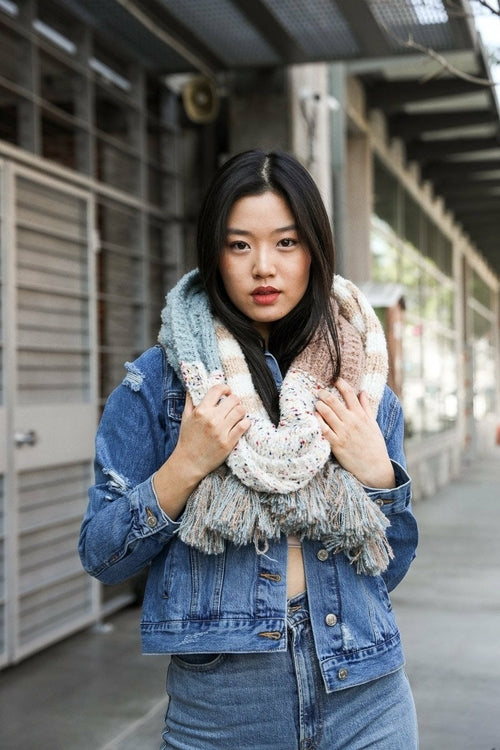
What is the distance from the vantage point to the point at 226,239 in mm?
1654

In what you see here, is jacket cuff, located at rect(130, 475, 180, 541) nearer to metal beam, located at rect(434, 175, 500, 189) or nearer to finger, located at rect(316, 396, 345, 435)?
finger, located at rect(316, 396, 345, 435)

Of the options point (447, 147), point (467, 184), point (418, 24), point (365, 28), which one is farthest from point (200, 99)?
point (467, 184)

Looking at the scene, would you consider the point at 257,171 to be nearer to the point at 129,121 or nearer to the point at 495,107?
the point at 129,121

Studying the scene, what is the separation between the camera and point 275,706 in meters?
1.60

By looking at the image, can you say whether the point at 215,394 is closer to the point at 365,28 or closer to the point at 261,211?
the point at 261,211

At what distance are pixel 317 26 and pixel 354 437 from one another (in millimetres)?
A: 4357

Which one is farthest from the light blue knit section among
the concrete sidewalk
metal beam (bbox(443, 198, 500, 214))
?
metal beam (bbox(443, 198, 500, 214))

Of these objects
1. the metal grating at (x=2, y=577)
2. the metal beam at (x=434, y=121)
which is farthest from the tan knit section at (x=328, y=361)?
the metal beam at (x=434, y=121)

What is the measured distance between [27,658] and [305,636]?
143 inches

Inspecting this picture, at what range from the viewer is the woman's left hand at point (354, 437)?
1614 millimetres

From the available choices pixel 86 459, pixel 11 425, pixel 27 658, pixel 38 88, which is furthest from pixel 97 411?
pixel 38 88

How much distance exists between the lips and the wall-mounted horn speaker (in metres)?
4.73

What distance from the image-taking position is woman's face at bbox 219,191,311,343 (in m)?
1.65

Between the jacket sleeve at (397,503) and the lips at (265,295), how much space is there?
31 centimetres
